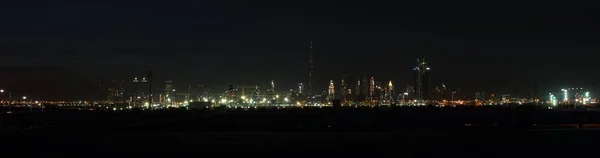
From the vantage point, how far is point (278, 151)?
63.0 feet

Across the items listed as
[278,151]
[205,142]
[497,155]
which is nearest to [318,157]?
[278,151]

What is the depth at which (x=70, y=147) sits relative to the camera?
20.4 m

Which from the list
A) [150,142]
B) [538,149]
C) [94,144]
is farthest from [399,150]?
[94,144]

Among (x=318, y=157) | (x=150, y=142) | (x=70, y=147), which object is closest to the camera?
(x=318, y=157)

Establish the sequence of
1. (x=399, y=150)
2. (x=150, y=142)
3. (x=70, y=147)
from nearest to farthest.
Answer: (x=399, y=150) → (x=70, y=147) → (x=150, y=142)

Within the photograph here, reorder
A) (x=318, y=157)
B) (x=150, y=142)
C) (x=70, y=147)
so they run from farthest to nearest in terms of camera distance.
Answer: (x=150, y=142) → (x=70, y=147) → (x=318, y=157)

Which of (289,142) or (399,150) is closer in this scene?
(399,150)

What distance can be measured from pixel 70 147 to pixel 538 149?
48.6 ft

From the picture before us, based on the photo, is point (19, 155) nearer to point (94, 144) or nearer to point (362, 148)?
point (94, 144)

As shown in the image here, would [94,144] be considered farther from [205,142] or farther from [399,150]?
[399,150]

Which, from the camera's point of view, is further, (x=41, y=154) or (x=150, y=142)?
(x=150, y=142)

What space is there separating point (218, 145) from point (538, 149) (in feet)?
33.7

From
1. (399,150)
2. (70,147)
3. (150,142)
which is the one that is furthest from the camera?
(150,142)

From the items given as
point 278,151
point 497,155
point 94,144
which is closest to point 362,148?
point 278,151
